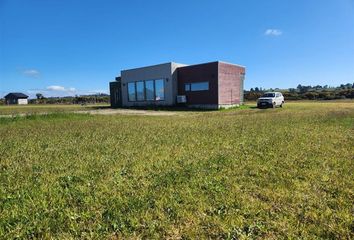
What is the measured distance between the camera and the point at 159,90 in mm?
31875

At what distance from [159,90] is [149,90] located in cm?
169

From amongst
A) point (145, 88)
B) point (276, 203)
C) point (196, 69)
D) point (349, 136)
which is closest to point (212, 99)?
point (196, 69)

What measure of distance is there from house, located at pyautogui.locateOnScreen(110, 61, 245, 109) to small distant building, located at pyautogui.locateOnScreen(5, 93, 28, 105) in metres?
65.5

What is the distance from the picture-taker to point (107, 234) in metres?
2.92

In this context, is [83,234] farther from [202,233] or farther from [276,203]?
[276,203]

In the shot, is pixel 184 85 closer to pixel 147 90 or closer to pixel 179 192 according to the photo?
pixel 147 90

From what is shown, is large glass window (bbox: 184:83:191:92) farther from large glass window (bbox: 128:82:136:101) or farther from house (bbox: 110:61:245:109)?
large glass window (bbox: 128:82:136:101)

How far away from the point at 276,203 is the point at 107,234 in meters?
2.18

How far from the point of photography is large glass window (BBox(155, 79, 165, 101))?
31391 millimetres

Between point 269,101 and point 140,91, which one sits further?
point 140,91

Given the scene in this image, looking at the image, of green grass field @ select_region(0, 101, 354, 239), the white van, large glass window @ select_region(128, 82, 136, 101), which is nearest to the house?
large glass window @ select_region(128, 82, 136, 101)

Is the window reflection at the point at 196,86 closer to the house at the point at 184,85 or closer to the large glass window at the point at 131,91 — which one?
the house at the point at 184,85

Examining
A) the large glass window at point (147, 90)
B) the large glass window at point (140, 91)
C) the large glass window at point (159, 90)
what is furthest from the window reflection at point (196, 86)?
the large glass window at point (140, 91)

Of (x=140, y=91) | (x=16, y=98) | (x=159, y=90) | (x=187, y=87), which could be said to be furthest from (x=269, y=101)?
(x=16, y=98)
